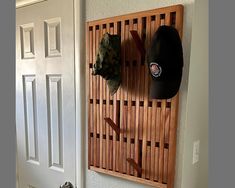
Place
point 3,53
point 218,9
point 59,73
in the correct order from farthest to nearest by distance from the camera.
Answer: point 59,73, point 218,9, point 3,53

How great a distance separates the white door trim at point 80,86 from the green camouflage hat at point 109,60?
0.23 meters

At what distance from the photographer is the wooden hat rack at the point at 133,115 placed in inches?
36.9

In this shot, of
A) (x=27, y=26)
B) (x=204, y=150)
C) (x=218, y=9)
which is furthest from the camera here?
(x=27, y=26)

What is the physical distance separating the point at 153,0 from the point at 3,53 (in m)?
0.79

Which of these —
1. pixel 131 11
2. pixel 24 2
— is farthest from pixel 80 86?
pixel 24 2

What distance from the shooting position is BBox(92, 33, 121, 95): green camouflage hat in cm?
100

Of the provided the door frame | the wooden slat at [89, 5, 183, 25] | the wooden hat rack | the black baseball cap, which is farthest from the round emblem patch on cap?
the door frame

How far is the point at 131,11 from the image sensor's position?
103cm

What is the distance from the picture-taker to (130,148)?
105cm

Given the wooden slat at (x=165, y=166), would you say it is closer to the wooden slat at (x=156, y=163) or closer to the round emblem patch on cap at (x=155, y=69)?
the wooden slat at (x=156, y=163)

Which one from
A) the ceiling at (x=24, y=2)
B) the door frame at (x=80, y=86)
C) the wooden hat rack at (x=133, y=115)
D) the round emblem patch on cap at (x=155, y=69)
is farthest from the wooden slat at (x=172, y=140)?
the ceiling at (x=24, y=2)

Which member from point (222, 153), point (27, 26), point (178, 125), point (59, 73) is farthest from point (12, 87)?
point (27, 26)

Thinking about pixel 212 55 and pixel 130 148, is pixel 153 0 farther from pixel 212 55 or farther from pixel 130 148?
pixel 130 148

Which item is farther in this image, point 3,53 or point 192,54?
point 192,54
